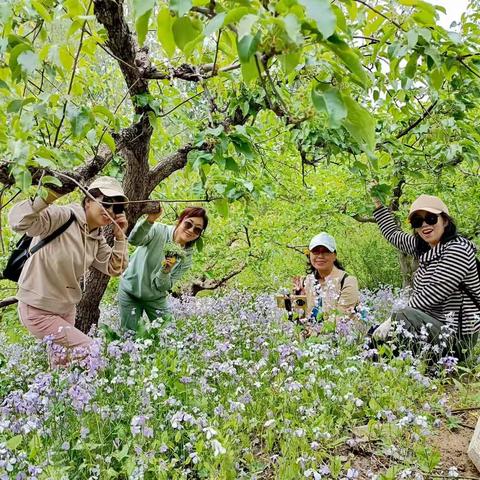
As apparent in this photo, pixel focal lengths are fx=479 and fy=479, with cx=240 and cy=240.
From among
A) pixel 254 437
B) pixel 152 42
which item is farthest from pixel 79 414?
pixel 152 42

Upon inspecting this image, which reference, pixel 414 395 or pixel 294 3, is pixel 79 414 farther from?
pixel 294 3

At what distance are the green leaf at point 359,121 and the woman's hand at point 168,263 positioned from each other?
3373 millimetres

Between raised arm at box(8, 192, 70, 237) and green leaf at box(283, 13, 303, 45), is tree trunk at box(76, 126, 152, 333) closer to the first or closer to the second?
raised arm at box(8, 192, 70, 237)

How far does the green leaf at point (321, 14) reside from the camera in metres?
0.73

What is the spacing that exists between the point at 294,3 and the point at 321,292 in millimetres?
3137

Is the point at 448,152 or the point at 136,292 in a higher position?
the point at 448,152

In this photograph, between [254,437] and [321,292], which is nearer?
[254,437]

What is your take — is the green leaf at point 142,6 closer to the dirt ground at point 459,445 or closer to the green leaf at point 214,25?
the green leaf at point 214,25

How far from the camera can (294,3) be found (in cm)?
83

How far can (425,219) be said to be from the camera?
3.87 meters

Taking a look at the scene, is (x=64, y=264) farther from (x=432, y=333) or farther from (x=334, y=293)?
(x=432, y=333)

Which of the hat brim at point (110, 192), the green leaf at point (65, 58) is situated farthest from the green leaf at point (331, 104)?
the hat brim at point (110, 192)

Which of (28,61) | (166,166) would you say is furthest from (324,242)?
(28,61)

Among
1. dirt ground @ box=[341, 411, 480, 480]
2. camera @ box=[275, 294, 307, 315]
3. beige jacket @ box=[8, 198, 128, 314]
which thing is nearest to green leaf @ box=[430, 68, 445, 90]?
dirt ground @ box=[341, 411, 480, 480]
